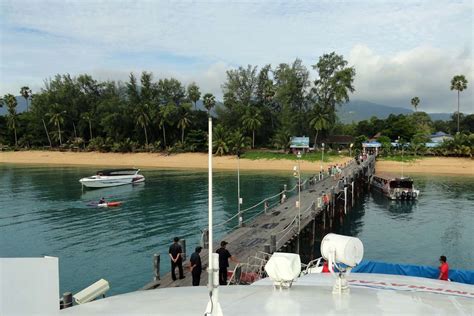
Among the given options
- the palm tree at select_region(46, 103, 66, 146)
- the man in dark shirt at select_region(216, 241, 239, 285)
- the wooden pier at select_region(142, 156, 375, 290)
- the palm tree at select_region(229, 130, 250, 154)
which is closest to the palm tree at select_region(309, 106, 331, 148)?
the palm tree at select_region(229, 130, 250, 154)

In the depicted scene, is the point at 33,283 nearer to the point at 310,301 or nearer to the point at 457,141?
the point at 310,301

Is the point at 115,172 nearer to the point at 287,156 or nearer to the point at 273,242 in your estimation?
the point at 287,156

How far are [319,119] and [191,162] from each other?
30108 millimetres

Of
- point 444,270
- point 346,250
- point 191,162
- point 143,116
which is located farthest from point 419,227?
point 143,116

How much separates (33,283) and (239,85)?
100 meters

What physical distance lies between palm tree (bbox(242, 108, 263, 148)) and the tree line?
2.8 inches

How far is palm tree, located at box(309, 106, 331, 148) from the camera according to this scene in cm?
8869

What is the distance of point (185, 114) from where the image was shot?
101000 mm

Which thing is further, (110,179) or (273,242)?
(110,179)

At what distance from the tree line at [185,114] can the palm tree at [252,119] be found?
7cm

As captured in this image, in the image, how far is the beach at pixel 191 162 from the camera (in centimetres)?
7900

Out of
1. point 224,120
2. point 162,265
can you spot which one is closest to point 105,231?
point 162,265

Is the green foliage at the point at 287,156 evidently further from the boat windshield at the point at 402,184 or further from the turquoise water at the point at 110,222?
A: the boat windshield at the point at 402,184

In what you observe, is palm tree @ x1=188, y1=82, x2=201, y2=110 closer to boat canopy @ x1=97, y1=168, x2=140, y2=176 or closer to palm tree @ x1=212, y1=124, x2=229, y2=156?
palm tree @ x1=212, y1=124, x2=229, y2=156
